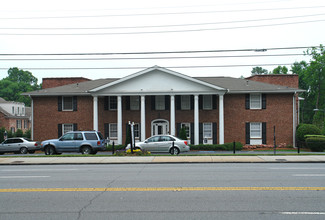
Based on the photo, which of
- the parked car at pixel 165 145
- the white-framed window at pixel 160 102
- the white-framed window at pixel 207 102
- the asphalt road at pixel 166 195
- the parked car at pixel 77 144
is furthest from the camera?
the white-framed window at pixel 160 102

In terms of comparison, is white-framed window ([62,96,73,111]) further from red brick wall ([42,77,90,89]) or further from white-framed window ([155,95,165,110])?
white-framed window ([155,95,165,110])

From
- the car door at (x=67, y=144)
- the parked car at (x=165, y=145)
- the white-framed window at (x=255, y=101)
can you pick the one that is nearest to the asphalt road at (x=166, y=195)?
the parked car at (x=165, y=145)

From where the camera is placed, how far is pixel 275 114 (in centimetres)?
3447

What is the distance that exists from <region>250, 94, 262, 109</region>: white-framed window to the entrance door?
8.20 meters

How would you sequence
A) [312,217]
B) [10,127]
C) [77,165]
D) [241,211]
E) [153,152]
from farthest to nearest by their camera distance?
[10,127] < [153,152] < [77,165] < [241,211] < [312,217]

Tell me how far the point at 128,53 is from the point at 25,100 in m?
73.2

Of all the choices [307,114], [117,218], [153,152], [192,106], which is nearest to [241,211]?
[117,218]

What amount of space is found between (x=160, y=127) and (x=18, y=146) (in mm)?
12921

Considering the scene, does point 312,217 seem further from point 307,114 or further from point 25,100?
point 25,100

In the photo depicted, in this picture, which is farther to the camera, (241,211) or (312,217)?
(241,211)

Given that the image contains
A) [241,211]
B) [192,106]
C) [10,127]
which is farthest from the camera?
[10,127]

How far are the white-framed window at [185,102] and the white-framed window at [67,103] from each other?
1065 centimetres

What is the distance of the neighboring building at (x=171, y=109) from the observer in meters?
33.2

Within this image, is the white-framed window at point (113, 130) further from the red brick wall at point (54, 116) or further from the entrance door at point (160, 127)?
the entrance door at point (160, 127)
